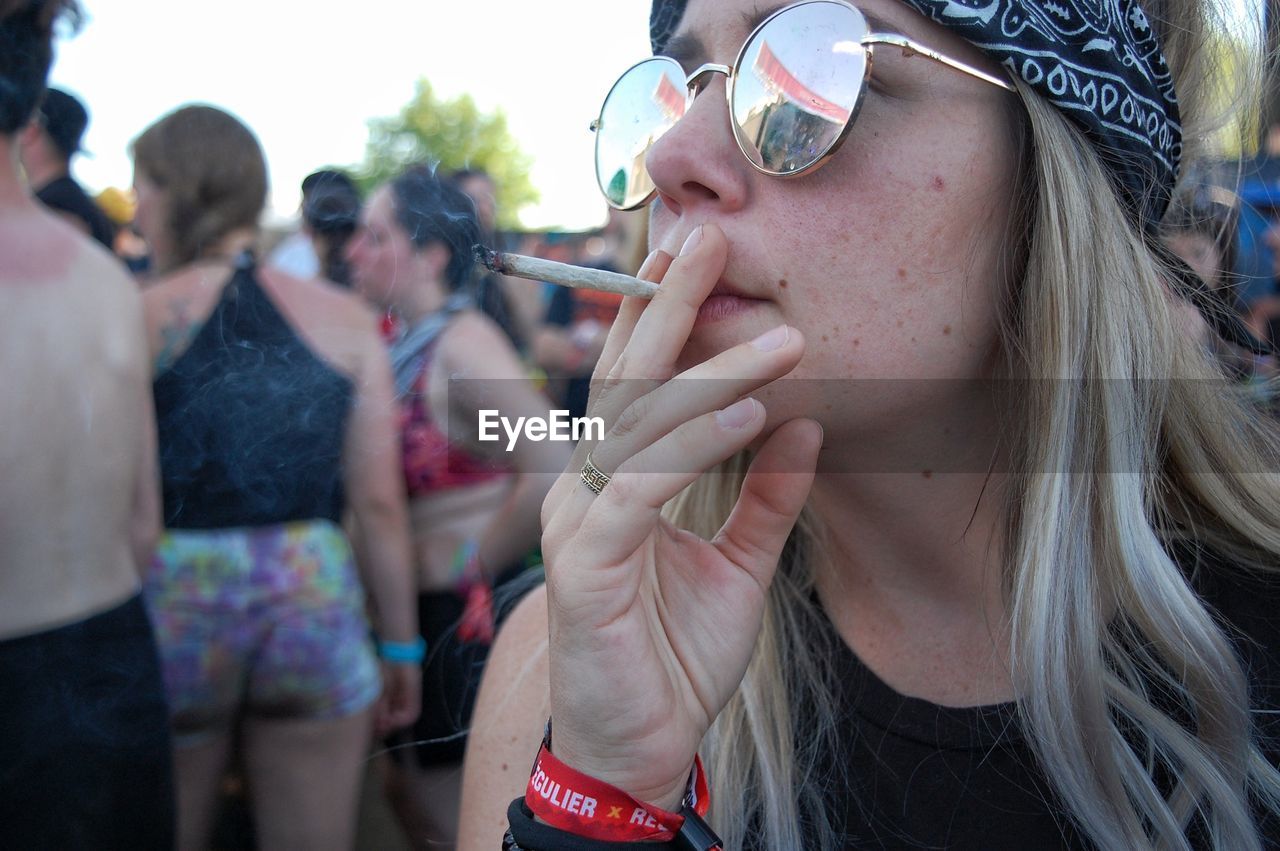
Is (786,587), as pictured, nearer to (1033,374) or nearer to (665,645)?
(665,645)

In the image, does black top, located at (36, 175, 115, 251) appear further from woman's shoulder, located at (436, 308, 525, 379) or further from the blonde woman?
the blonde woman

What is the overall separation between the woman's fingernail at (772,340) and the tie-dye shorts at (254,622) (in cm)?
168

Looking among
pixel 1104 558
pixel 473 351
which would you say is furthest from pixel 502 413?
pixel 1104 558

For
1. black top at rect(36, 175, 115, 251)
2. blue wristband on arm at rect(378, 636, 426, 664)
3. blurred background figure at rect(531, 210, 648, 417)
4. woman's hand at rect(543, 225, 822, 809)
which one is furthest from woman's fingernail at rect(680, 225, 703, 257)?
blurred background figure at rect(531, 210, 648, 417)

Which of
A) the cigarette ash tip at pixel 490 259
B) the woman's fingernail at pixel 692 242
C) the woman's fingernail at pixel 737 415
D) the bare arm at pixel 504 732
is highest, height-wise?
the woman's fingernail at pixel 692 242

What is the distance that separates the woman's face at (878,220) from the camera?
3.91 ft

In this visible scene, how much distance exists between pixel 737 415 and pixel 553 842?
58 cm

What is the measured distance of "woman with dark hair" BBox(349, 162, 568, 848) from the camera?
2617 mm

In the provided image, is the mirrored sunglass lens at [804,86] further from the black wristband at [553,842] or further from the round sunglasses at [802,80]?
the black wristband at [553,842]

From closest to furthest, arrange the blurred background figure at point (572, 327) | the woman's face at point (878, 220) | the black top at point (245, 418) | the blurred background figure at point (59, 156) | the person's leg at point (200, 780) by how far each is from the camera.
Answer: the woman's face at point (878, 220)
the blurred background figure at point (59, 156)
the black top at point (245, 418)
the person's leg at point (200, 780)
the blurred background figure at point (572, 327)

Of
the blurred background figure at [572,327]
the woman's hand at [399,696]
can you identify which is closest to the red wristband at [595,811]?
the woman's hand at [399,696]

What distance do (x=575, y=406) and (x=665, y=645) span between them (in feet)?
7.82

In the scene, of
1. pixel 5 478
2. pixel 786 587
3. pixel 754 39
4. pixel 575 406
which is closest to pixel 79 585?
pixel 5 478

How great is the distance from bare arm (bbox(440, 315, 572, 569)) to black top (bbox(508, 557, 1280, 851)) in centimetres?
141
